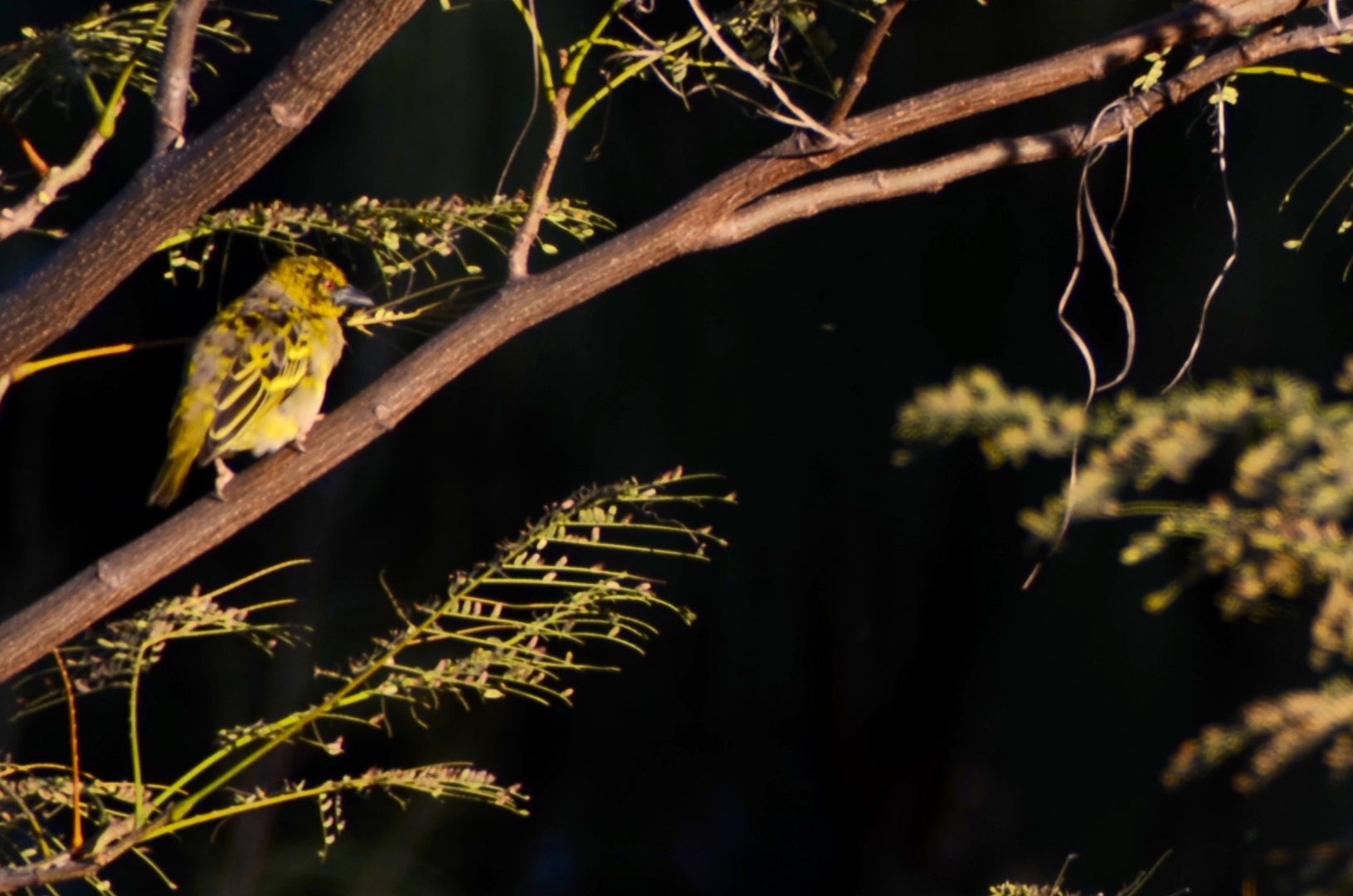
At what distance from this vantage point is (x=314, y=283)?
3.33 meters

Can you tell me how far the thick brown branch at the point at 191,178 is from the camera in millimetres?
1499

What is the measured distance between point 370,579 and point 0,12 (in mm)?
1744

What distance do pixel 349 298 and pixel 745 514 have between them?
1244 millimetres

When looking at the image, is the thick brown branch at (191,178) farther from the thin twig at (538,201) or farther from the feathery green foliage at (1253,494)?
the feathery green foliage at (1253,494)

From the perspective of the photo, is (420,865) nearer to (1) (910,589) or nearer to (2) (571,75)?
(1) (910,589)

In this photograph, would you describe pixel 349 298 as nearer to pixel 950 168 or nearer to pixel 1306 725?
pixel 950 168

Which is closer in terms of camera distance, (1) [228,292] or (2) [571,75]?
(2) [571,75]

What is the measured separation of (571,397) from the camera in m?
4.01

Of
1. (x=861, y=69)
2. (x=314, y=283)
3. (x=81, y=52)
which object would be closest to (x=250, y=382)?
(x=314, y=283)

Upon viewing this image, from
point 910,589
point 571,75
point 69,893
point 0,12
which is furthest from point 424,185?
point 571,75

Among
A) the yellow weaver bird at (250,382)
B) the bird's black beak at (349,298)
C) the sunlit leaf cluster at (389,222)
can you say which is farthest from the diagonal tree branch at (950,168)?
the bird's black beak at (349,298)

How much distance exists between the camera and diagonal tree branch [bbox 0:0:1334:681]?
161 centimetres

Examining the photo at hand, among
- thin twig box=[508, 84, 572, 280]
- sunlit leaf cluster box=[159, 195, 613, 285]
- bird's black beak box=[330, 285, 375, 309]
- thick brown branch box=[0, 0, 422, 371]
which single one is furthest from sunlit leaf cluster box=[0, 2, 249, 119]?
bird's black beak box=[330, 285, 375, 309]

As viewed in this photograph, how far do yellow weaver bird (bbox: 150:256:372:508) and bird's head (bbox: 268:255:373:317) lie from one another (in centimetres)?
2
